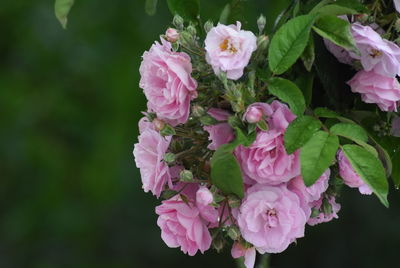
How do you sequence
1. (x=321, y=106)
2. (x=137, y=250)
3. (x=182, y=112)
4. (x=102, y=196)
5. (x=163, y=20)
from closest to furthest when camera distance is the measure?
(x=182, y=112) < (x=321, y=106) < (x=163, y=20) < (x=102, y=196) < (x=137, y=250)

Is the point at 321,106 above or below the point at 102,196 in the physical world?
above

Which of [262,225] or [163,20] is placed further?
[163,20]

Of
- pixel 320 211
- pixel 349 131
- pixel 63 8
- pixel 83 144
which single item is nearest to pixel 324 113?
pixel 349 131

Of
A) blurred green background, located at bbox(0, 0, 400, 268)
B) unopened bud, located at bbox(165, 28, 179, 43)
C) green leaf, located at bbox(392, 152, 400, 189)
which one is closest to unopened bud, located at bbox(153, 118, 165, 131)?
unopened bud, located at bbox(165, 28, 179, 43)

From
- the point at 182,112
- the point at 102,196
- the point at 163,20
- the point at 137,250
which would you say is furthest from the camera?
the point at 137,250

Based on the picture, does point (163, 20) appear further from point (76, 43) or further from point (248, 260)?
point (248, 260)

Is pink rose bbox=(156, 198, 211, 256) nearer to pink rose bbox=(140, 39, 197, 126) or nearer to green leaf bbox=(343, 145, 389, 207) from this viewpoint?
pink rose bbox=(140, 39, 197, 126)

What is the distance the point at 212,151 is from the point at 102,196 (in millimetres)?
2284

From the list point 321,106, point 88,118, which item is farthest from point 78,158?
point 321,106

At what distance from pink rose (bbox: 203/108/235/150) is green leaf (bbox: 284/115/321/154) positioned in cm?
8

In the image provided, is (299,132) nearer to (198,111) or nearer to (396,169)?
(198,111)

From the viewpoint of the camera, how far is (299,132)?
1.02m

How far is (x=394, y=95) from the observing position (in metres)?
1.08

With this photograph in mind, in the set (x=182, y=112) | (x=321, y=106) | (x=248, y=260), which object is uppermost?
(x=182, y=112)
